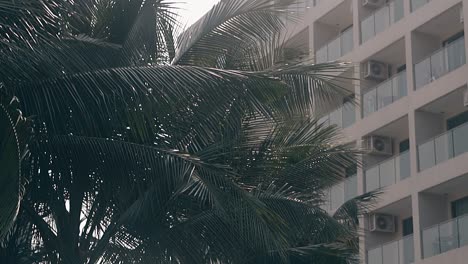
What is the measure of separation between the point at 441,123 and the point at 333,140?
16263mm

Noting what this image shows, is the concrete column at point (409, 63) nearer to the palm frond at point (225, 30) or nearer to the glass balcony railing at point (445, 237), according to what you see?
the glass balcony railing at point (445, 237)

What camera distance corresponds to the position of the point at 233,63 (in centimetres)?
1980

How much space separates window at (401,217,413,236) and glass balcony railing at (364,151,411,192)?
1419 mm

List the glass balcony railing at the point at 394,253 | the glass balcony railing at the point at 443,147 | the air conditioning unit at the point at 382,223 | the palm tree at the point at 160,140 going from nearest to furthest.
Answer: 1. the palm tree at the point at 160,140
2. the glass balcony railing at the point at 443,147
3. the glass balcony railing at the point at 394,253
4. the air conditioning unit at the point at 382,223

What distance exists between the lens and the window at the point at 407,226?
129ft

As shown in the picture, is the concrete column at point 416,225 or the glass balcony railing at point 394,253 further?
the glass balcony railing at point 394,253

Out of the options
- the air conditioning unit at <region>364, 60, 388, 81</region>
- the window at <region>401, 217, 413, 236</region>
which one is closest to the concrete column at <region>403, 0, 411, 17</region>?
the air conditioning unit at <region>364, 60, 388, 81</region>

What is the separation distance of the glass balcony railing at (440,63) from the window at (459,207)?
381cm

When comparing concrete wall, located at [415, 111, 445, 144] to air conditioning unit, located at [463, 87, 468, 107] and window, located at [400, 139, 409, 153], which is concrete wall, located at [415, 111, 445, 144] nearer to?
window, located at [400, 139, 409, 153]

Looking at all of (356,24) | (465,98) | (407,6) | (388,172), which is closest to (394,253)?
(388,172)

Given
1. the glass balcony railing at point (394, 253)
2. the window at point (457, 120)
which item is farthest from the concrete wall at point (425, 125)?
the glass balcony railing at point (394, 253)

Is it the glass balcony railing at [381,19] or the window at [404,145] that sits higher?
the glass balcony railing at [381,19]

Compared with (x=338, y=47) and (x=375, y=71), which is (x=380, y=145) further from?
(x=338, y=47)

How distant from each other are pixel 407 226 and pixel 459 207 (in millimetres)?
2961
